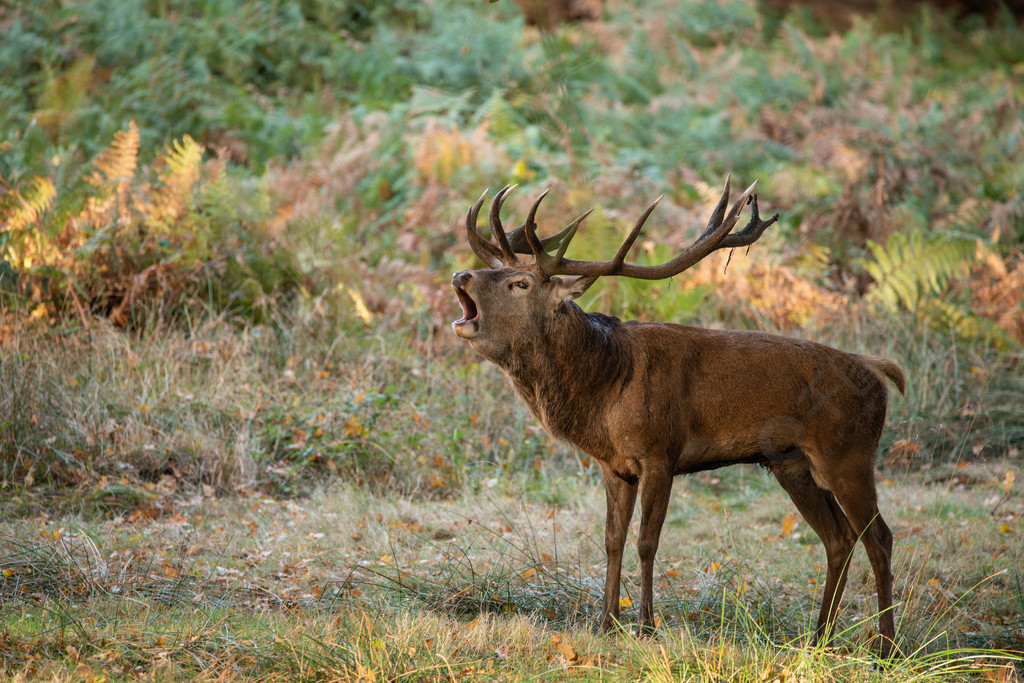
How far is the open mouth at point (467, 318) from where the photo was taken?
520 cm

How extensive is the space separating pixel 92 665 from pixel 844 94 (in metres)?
15.9

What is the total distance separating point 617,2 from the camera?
19.0 meters

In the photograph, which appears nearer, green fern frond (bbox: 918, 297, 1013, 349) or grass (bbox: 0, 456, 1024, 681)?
grass (bbox: 0, 456, 1024, 681)

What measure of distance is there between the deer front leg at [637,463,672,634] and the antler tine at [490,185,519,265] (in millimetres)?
1496

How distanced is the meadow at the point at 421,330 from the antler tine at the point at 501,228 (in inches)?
39.9

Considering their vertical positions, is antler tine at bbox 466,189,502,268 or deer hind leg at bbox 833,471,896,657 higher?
antler tine at bbox 466,189,502,268

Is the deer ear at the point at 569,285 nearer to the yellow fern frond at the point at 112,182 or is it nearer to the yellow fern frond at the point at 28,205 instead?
the yellow fern frond at the point at 112,182

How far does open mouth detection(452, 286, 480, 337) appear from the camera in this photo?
5.20m

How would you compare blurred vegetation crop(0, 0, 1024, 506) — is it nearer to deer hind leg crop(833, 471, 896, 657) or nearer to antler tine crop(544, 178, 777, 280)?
deer hind leg crop(833, 471, 896, 657)

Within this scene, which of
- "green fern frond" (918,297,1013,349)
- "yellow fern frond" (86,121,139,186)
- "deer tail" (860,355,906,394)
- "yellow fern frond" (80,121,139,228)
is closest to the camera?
"deer tail" (860,355,906,394)

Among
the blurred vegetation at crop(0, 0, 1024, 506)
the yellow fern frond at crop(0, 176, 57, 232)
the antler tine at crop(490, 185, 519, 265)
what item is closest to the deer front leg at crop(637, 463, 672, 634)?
the antler tine at crop(490, 185, 519, 265)

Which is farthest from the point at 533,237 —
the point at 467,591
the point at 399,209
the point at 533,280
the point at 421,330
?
the point at 399,209

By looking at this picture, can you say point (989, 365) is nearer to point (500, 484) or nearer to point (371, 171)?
point (500, 484)

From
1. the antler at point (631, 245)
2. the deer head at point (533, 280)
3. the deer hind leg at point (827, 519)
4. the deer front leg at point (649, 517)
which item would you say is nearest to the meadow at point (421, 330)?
the deer front leg at point (649, 517)
